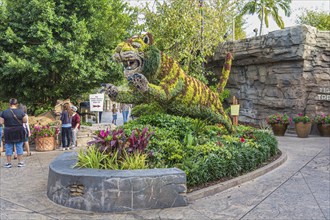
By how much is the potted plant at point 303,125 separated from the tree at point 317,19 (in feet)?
49.3

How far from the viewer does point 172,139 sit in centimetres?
623

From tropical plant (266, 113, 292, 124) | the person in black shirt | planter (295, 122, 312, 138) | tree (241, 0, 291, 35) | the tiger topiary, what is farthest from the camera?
tree (241, 0, 291, 35)

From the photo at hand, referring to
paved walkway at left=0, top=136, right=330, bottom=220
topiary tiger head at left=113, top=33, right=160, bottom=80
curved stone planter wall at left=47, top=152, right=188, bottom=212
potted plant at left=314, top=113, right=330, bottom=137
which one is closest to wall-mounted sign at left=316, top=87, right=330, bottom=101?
potted plant at left=314, top=113, right=330, bottom=137

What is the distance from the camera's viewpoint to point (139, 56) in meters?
6.41

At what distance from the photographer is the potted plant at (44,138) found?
10047 millimetres

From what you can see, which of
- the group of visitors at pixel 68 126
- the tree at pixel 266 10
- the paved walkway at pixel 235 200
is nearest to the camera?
the paved walkway at pixel 235 200

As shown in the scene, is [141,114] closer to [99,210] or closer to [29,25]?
[99,210]

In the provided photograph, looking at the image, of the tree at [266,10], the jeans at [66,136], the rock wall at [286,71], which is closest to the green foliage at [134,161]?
→ the jeans at [66,136]

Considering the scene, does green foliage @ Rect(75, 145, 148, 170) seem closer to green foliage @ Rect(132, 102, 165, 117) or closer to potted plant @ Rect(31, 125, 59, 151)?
green foliage @ Rect(132, 102, 165, 117)

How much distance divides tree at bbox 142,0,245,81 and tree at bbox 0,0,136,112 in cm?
180

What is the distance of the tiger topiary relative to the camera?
6.27m

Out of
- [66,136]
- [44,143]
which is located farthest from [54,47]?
[44,143]

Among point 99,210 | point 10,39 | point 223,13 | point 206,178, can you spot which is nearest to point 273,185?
point 206,178

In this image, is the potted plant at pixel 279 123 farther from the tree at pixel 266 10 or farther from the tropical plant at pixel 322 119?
the tree at pixel 266 10
